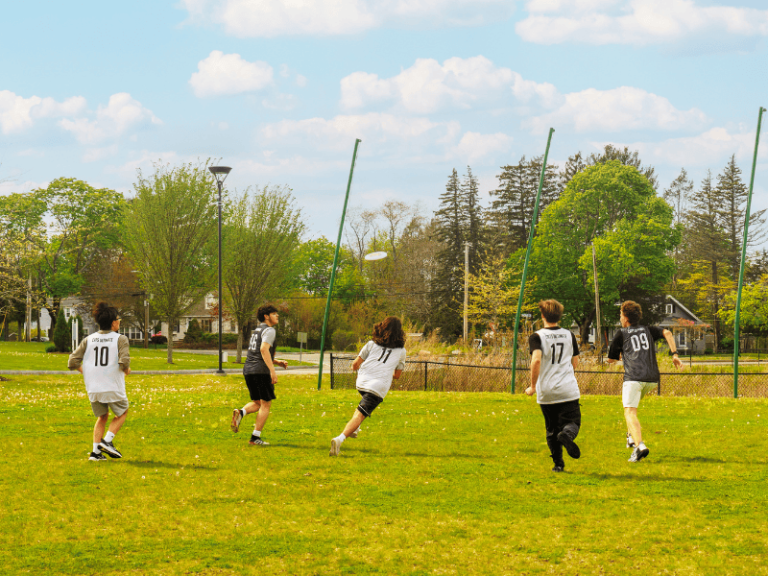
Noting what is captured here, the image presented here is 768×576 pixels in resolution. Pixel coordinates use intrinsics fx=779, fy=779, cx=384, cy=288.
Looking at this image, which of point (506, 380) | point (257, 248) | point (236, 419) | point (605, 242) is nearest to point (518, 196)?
point (605, 242)

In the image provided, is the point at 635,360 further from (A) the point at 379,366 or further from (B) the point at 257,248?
(B) the point at 257,248

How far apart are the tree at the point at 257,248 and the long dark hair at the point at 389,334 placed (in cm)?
2885

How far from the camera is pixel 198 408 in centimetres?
1380

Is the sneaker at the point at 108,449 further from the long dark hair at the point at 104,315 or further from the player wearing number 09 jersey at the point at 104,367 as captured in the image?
the long dark hair at the point at 104,315

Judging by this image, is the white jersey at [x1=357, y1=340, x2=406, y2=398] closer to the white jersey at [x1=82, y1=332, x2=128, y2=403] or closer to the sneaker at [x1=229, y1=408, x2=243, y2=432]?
the sneaker at [x1=229, y1=408, x2=243, y2=432]

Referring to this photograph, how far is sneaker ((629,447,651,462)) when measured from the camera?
803cm

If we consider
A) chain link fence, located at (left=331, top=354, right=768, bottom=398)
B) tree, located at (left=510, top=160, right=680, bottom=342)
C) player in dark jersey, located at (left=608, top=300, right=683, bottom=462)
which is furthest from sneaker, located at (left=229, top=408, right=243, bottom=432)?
tree, located at (left=510, top=160, right=680, bottom=342)

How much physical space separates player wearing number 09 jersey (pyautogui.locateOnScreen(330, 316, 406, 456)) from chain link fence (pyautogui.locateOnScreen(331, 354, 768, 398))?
1069 cm

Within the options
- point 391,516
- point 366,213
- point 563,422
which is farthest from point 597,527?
point 366,213

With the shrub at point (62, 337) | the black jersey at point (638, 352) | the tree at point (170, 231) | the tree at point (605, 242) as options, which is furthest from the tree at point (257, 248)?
the black jersey at point (638, 352)

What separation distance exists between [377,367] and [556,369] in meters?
2.01

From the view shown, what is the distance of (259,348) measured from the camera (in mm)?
9164

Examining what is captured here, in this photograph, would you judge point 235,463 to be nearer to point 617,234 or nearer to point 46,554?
point 46,554

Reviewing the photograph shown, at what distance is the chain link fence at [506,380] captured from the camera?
1941cm
